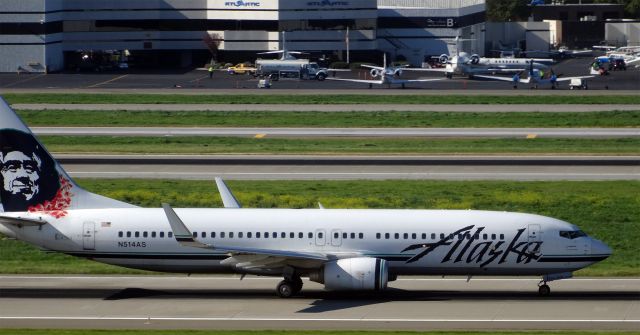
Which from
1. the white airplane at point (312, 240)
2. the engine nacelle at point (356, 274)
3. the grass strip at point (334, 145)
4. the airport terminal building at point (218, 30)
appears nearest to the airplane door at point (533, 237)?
the white airplane at point (312, 240)

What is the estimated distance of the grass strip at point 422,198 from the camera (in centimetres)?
5341

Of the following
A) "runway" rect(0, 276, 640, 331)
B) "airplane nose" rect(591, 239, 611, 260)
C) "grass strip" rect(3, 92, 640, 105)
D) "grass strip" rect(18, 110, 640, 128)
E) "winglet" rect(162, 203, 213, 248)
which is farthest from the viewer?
"grass strip" rect(3, 92, 640, 105)

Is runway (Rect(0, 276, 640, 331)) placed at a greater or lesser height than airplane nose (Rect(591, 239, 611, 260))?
lesser

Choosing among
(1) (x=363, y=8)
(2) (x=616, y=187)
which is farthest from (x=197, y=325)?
(1) (x=363, y=8)

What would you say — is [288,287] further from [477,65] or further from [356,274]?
[477,65]

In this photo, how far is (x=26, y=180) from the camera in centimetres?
4419

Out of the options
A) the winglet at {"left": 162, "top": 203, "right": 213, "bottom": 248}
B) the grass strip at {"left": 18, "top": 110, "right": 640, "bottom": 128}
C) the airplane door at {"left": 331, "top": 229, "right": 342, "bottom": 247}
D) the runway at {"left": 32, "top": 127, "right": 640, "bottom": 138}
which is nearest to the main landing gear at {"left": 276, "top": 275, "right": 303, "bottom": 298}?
the airplane door at {"left": 331, "top": 229, "right": 342, "bottom": 247}

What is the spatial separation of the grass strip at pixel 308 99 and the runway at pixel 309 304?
2761 inches

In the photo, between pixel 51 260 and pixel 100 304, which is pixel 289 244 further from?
pixel 51 260

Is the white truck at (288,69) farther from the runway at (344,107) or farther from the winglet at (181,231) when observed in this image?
the winglet at (181,231)

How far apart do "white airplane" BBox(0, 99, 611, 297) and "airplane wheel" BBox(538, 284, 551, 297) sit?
0.08 meters

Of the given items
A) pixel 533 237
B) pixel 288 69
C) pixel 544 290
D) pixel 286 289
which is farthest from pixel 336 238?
pixel 288 69

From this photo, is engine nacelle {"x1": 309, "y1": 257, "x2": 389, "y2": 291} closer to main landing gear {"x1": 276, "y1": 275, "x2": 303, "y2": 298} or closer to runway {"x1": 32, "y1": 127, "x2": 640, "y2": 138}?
main landing gear {"x1": 276, "y1": 275, "x2": 303, "y2": 298}

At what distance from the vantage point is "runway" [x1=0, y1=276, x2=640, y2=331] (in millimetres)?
38625
